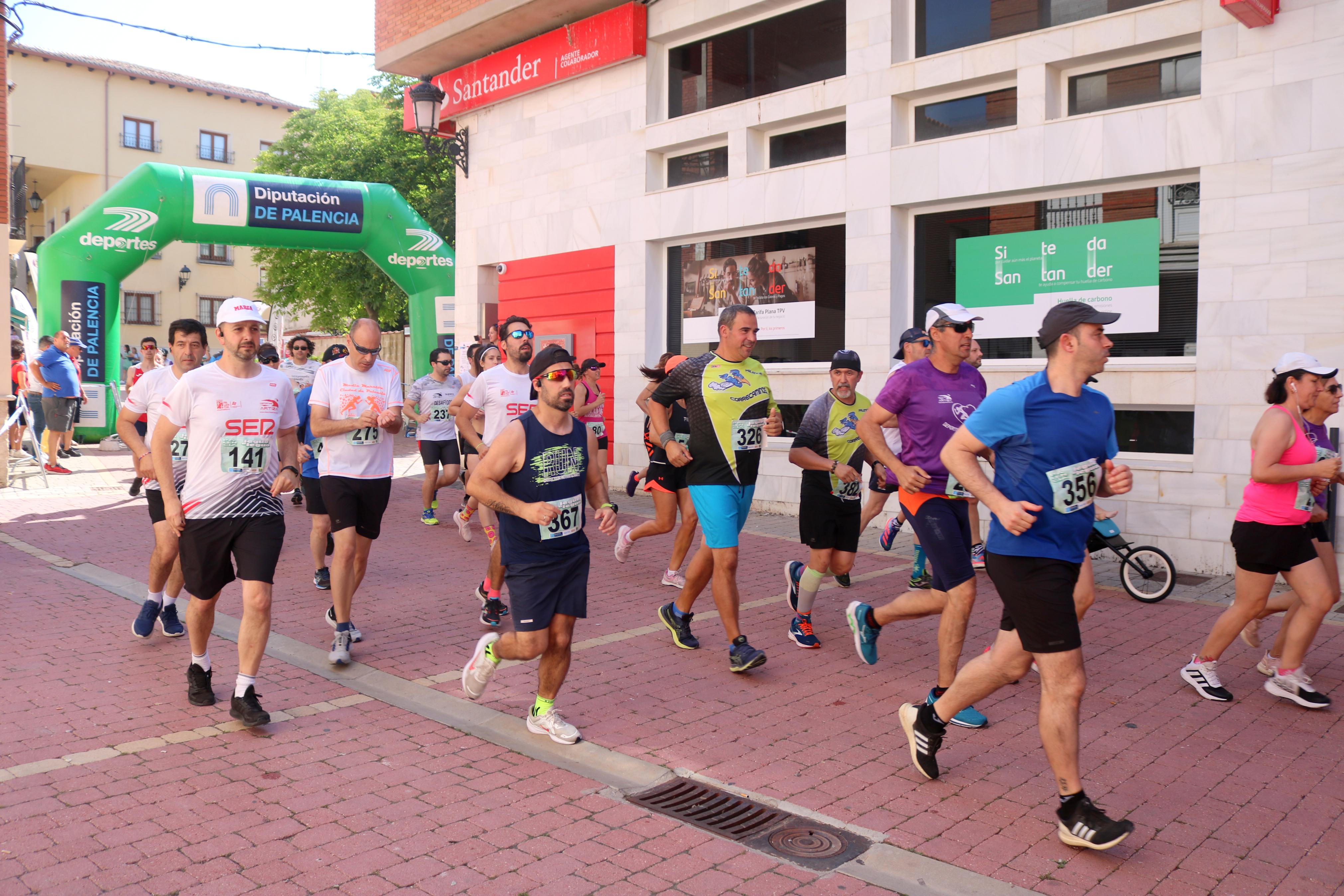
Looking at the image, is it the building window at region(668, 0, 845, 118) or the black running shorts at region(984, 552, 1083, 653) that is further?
the building window at region(668, 0, 845, 118)

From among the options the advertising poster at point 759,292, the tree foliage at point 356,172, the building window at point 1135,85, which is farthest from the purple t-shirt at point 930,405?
the tree foliage at point 356,172

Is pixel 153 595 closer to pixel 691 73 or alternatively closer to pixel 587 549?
pixel 587 549

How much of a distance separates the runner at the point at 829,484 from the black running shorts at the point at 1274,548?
2.11 metres

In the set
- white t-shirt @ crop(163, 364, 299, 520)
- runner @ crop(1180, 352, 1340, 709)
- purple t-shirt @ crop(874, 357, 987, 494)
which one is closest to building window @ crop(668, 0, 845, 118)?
purple t-shirt @ crop(874, 357, 987, 494)

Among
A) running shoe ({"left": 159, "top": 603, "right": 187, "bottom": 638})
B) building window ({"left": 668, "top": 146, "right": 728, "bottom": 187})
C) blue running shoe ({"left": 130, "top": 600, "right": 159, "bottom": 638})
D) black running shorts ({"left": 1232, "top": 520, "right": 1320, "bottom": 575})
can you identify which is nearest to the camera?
black running shorts ({"left": 1232, "top": 520, "right": 1320, "bottom": 575})

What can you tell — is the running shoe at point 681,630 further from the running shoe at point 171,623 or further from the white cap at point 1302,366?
the white cap at point 1302,366

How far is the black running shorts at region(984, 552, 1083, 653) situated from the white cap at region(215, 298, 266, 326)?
11.8ft

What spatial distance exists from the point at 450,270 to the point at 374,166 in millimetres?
14893

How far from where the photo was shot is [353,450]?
631 cm

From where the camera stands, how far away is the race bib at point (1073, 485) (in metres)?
3.72

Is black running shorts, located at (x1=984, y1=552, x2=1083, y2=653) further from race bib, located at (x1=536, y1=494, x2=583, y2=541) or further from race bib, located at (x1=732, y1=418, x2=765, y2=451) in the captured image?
race bib, located at (x1=732, y1=418, x2=765, y2=451)

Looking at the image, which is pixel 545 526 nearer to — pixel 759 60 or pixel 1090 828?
pixel 1090 828

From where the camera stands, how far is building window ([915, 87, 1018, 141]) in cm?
1021

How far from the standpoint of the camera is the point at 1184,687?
5.64 metres
